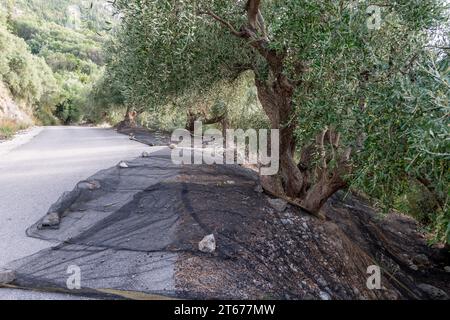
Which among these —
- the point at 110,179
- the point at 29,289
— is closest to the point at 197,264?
the point at 29,289

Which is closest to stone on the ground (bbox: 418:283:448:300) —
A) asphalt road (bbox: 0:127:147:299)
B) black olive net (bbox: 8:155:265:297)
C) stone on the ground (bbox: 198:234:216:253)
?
black olive net (bbox: 8:155:265:297)

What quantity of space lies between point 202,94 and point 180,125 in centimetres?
1037

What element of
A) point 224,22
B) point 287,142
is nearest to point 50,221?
point 224,22

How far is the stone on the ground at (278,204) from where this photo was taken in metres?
6.79

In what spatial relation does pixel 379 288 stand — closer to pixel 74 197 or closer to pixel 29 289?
pixel 29 289

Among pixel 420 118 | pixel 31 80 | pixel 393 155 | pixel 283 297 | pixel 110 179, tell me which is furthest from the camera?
pixel 31 80

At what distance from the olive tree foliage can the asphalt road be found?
2.85m

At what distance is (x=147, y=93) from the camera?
651 cm

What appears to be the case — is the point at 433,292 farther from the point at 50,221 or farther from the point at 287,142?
the point at 50,221

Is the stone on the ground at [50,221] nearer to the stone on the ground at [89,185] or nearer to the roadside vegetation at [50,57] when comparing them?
the stone on the ground at [89,185]

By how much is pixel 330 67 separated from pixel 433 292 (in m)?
4.86

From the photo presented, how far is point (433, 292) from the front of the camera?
6.41 m

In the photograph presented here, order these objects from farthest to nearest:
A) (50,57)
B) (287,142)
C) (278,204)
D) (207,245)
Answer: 1. (50,57)
2. (287,142)
3. (278,204)
4. (207,245)

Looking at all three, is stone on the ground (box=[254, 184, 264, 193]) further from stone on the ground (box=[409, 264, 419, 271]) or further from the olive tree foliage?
stone on the ground (box=[409, 264, 419, 271])
